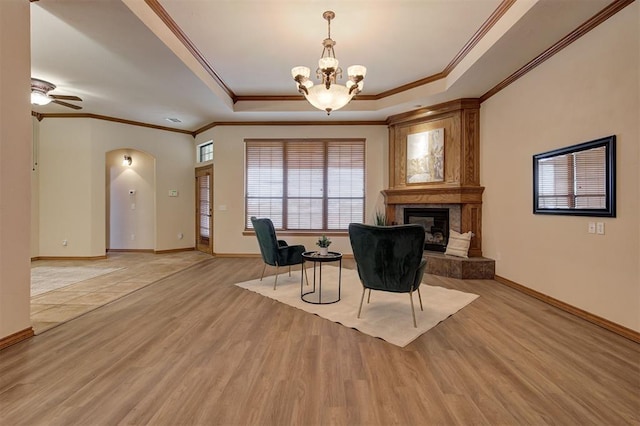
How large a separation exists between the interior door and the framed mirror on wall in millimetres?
6288

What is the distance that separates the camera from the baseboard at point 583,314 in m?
2.66

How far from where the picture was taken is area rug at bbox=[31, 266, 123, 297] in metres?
4.22

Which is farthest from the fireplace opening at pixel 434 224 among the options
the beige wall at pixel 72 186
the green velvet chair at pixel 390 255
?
the beige wall at pixel 72 186

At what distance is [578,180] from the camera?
3230 millimetres

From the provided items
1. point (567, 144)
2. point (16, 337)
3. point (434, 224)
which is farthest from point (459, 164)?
point (16, 337)

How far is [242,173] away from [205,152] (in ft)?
5.08

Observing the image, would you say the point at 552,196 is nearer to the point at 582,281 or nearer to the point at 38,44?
the point at 582,281

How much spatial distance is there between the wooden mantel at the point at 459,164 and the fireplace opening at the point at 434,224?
0.86 feet

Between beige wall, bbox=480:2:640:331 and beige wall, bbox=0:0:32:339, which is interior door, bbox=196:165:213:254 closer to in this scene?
beige wall, bbox=0:0:32:339

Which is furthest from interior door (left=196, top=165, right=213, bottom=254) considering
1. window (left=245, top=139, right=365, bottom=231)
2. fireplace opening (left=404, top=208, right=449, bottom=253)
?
fireplace opening (left=404, top=208, right=449, bottom=253)

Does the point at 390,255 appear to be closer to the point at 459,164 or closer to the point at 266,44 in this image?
the point at 266,44

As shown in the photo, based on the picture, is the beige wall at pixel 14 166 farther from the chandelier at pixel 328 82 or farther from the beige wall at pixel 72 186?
the beige wall at pixel 72 186

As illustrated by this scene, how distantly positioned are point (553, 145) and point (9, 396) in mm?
5463

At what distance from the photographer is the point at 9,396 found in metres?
1.80
